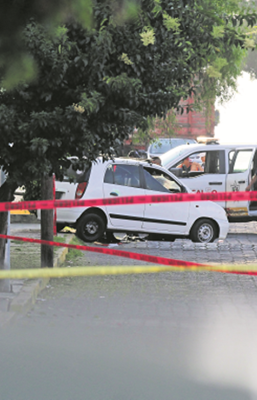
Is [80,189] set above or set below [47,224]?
above

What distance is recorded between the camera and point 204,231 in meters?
13.6

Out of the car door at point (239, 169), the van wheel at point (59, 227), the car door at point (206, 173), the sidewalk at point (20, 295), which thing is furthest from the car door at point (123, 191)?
the car door at point (239, 169)

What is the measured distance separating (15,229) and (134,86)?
24.3 ft

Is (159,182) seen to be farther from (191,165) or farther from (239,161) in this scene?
(239,161)

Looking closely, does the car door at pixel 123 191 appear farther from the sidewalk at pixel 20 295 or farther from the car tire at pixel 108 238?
the sidewalk at pixel 20 295

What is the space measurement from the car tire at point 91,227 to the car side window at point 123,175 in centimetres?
80

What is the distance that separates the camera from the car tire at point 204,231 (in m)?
13.5

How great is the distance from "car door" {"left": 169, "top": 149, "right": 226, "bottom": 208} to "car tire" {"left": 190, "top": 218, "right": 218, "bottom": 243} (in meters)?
1.50

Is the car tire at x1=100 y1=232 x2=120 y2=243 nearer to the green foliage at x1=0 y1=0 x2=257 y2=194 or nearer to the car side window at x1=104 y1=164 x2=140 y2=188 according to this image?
the car side window at x1=104 y1=164 x2=140 y2=188

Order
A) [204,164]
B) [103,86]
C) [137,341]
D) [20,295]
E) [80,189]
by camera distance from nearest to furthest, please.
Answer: [137,341] → [20,295] → [103,86] → [80,189] → [204,164]

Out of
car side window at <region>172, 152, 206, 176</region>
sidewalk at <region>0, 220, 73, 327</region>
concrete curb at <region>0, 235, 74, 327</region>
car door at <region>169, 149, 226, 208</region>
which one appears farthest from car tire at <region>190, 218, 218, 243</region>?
concrete curb at <region>0, 235, 74, 327</region>

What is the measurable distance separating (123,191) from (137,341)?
763 centimetres

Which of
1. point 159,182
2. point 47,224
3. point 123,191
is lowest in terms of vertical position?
point 47,224

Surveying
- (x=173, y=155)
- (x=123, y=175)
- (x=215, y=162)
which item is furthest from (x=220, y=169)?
(x=123, y=175)
